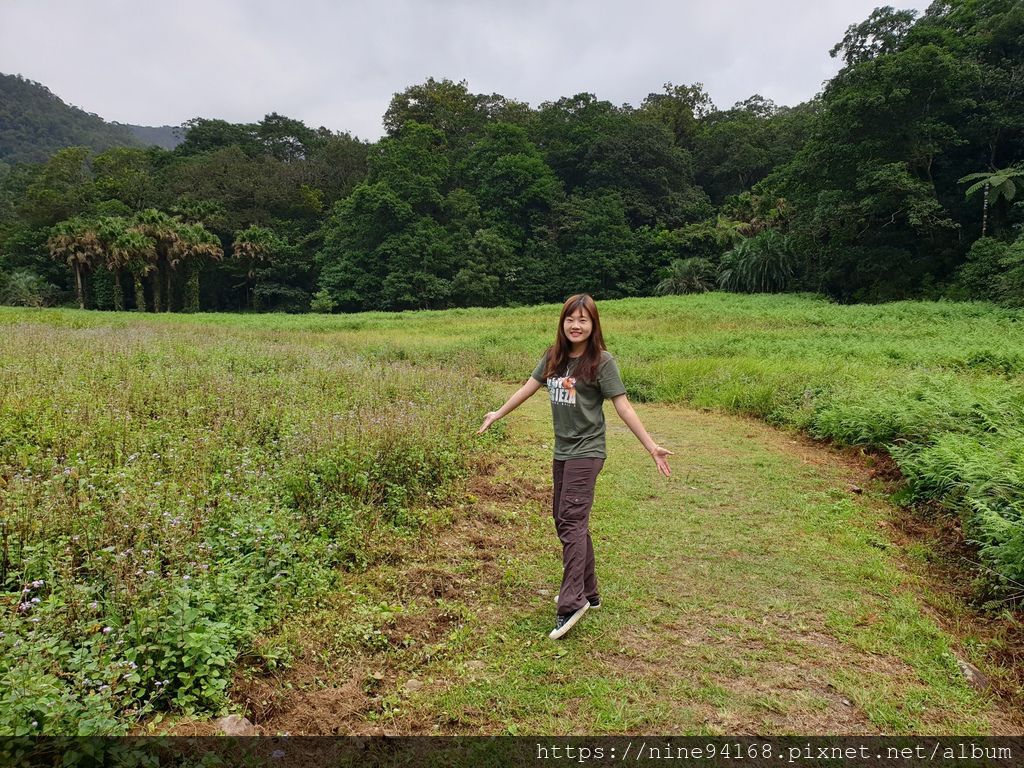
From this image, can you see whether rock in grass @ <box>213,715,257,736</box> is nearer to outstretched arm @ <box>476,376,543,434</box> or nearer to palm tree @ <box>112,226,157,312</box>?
outstretched arm @ <box>476,376,543,434</box>

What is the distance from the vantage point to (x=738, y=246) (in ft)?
134

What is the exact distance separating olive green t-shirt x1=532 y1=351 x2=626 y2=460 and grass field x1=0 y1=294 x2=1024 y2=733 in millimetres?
1523

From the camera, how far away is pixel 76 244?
1566 inches

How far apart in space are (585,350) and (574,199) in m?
51.2

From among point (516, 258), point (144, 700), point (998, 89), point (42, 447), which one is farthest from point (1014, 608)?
point (516, 258)

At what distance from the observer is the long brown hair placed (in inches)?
140

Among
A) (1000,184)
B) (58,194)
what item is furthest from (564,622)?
(58,194)

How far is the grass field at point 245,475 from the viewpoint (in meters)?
2.70

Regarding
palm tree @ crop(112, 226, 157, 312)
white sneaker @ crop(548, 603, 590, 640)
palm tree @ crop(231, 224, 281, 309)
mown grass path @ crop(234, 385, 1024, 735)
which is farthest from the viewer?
palm tree @ crop(231, 224, 281, 309)

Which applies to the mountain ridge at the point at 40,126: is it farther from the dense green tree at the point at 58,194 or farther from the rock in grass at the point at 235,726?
the rock in grass at the point at 235,726

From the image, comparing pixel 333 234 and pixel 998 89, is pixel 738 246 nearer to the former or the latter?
pixel 998 89

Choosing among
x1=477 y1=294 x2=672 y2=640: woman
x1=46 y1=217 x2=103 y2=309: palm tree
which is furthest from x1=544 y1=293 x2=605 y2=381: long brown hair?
x1=46 y1=217 x2=103 y2=309: palm tree

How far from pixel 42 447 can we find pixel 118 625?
3.42 metres

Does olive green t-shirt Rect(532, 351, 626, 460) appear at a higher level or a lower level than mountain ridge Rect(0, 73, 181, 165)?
lower
